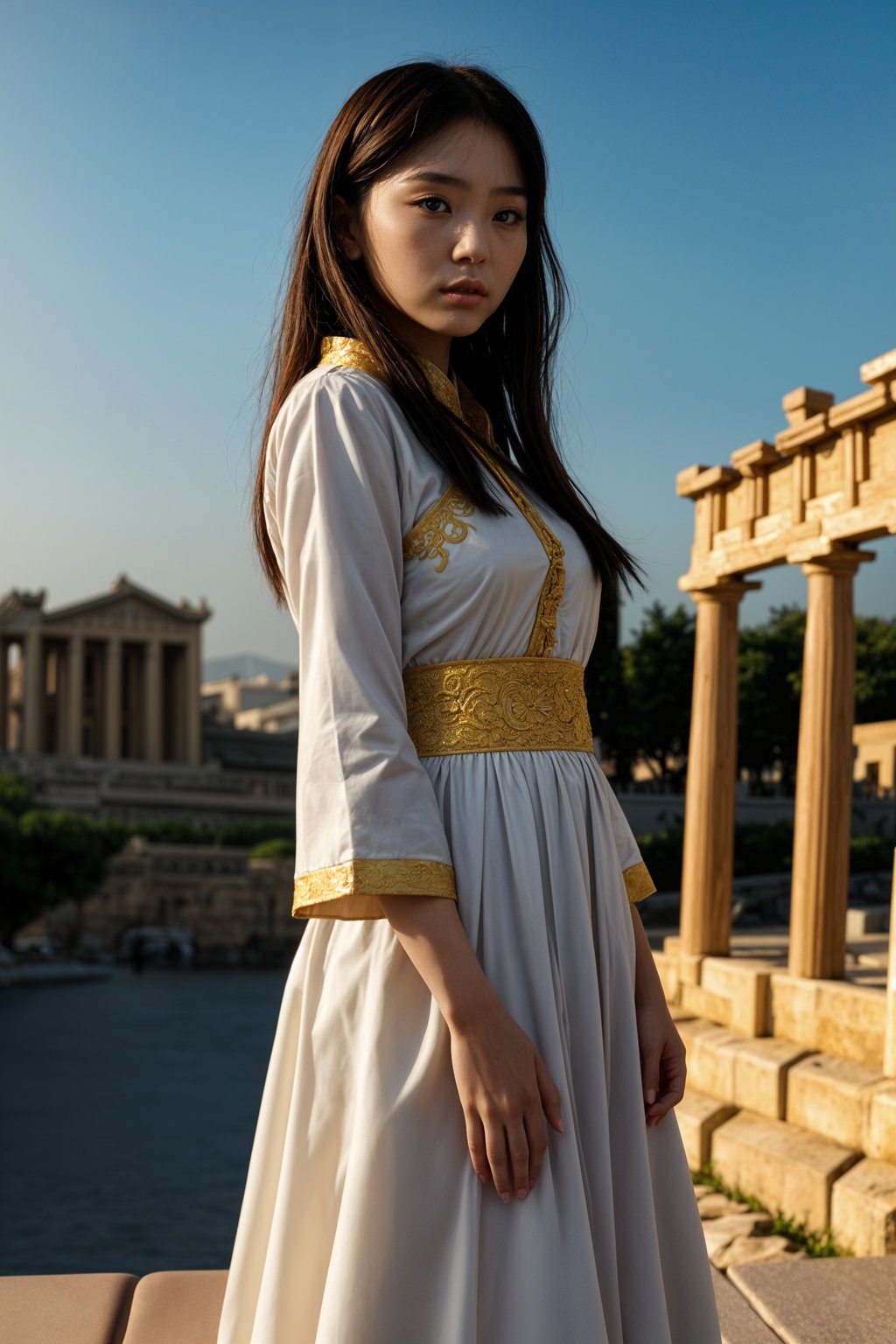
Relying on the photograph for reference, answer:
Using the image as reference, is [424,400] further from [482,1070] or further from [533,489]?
[482,1070]

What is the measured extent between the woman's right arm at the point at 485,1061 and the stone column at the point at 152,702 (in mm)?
61441

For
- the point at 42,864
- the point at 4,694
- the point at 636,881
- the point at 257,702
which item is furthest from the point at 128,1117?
the point at 257,702

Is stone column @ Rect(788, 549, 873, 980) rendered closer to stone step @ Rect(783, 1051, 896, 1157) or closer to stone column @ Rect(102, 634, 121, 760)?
stone step @ Rect(783, 1051, 896, 1157)

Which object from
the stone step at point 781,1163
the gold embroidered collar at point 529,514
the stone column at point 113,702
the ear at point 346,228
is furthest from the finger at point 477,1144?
the stone column at point 113,702

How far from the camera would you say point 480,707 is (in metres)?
1.87

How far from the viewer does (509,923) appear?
1.75m

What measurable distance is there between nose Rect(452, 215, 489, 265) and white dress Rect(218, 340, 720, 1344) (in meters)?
0.21

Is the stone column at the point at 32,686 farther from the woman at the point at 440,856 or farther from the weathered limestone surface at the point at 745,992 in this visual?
the woman at the point at 440,856

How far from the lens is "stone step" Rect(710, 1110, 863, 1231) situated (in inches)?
302

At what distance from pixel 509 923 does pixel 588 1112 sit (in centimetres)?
27

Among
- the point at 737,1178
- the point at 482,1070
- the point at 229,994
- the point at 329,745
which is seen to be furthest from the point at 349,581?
the point at 229,994

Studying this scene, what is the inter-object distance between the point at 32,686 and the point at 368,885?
62.7m

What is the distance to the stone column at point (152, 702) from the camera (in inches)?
2445

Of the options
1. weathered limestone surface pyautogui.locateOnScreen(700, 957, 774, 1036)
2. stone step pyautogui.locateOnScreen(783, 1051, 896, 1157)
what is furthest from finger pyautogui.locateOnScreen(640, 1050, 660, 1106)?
weathered limestone surface pyautogui.locateOnScreen(700, 957, 774, 1036)
